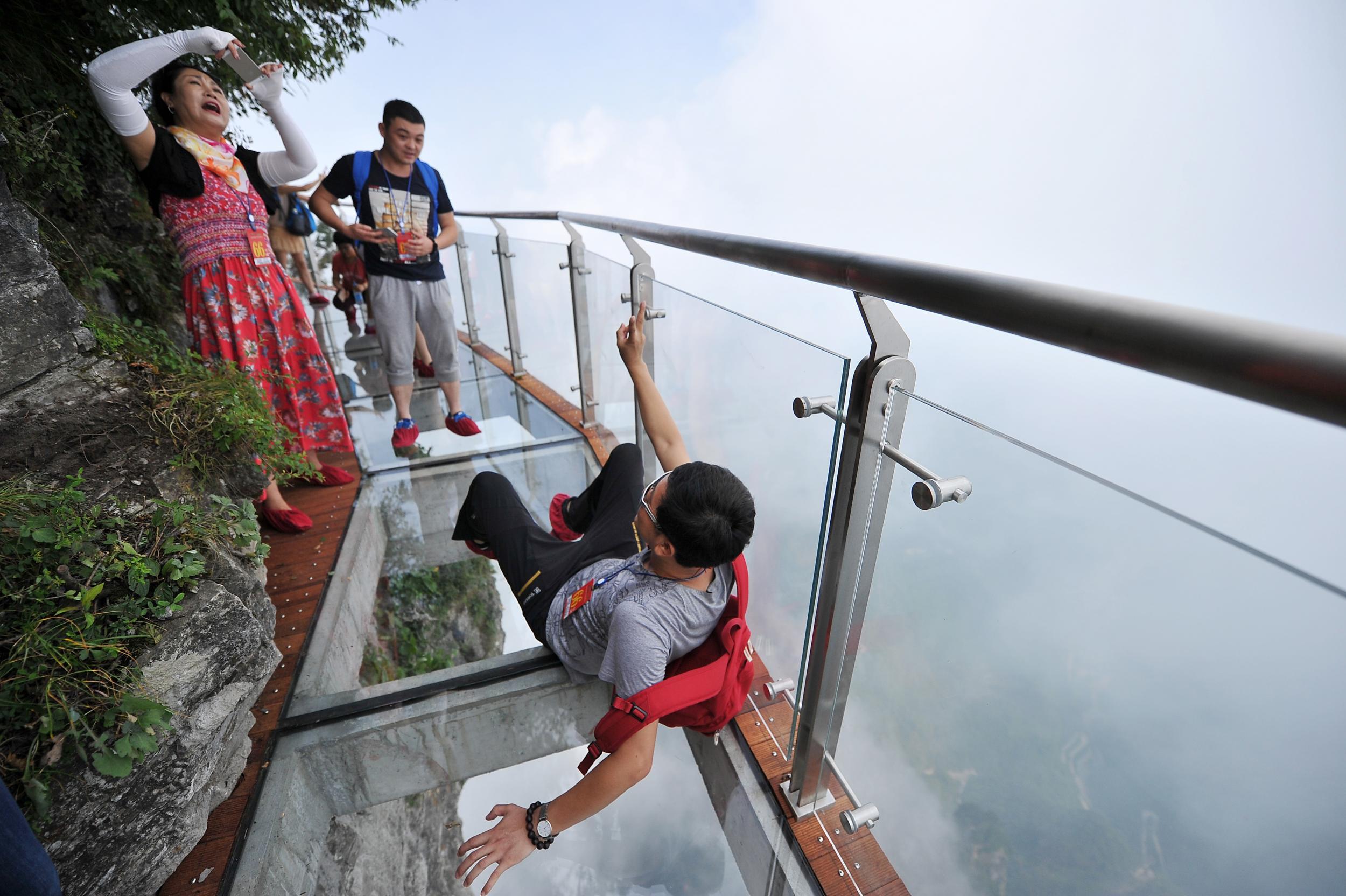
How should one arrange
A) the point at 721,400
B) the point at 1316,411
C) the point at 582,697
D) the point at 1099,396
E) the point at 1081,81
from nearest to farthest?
the point at 1316,411, the point at 1099,396, the point at 721,400, the point at 582,697, the point at 1081,81

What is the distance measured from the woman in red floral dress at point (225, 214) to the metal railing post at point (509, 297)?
1790mm

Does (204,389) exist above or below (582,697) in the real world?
above

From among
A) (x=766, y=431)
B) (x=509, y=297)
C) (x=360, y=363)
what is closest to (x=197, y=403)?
(x=766, y=431)

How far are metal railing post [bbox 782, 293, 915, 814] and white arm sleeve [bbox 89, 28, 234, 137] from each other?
2.32m

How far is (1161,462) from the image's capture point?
0.69 m

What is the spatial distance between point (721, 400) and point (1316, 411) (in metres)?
1.37

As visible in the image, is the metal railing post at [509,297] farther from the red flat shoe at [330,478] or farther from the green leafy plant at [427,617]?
the red flat shoe at [330,478]

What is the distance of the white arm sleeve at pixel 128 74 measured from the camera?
1.84 m

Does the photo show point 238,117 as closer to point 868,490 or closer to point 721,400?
point 721,400

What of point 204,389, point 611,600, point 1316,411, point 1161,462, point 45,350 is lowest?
point 611,600

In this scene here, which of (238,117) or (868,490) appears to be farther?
(238,117)

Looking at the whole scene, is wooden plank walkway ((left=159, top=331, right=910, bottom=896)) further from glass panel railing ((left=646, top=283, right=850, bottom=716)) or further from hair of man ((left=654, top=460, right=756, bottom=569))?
hair of man ((left=654, top=460, right=756, bottom=569))

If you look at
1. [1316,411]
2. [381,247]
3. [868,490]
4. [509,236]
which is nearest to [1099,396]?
[868,490]

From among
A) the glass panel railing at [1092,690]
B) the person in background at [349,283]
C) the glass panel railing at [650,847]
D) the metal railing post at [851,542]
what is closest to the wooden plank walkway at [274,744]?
the metal railing post at [851,542]
